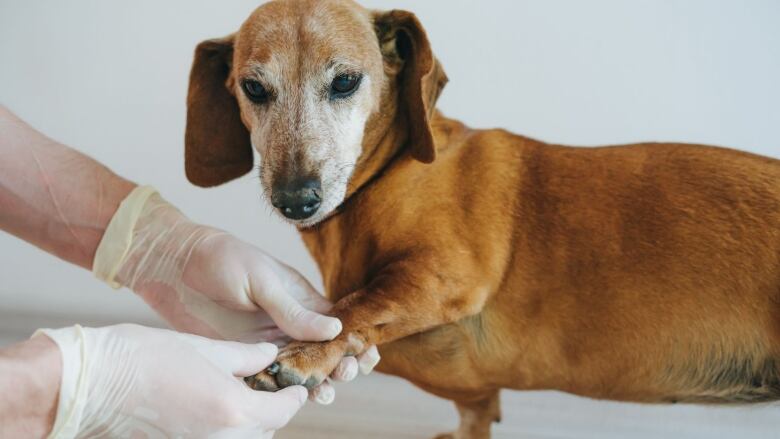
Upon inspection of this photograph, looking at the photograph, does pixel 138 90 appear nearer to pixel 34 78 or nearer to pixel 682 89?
pixel 34 78

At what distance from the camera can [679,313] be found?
104cm

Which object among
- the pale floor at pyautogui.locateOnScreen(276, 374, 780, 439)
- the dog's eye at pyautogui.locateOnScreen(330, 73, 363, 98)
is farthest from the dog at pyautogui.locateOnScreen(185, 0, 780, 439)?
the pale floor at pyautogui.locateOnScreen(276, 374, 780, 439)

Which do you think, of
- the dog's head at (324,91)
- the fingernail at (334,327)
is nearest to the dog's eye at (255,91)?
the dog's head at (324,91)

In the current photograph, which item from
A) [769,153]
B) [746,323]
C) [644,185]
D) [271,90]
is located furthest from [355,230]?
[769,153]

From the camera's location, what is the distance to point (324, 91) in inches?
39.6

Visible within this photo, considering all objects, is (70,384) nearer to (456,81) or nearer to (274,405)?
(274,405)

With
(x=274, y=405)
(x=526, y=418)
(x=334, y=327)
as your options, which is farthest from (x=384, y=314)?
(x=526, y=418)

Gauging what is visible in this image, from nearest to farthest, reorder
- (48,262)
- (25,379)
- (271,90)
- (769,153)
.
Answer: (25,379), (271,90), (769,153), (48,262)

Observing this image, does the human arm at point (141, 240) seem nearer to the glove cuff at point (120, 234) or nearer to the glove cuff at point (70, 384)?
the glove cuff at point (120, 234)

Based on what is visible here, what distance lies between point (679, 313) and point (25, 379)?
0.85m

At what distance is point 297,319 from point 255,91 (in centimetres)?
33

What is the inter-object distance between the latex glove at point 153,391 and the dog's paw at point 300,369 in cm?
3

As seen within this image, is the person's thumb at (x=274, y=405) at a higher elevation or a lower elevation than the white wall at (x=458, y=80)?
lower

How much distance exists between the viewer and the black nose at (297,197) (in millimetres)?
918
